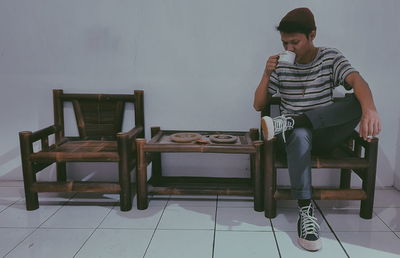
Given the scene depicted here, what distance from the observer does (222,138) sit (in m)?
2.28

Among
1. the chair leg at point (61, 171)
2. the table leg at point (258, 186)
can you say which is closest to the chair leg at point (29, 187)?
the chair leg at point (61, 171)

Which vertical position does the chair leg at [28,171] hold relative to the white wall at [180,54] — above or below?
below

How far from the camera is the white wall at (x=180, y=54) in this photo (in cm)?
245

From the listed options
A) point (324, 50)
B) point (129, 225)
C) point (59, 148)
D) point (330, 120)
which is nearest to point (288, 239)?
point (330, 120)

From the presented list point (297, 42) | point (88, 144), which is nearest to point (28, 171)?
point (88, 144)

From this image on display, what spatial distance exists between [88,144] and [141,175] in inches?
18.3

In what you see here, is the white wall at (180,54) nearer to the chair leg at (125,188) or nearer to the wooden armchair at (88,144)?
the wooden armchair at (88,144)

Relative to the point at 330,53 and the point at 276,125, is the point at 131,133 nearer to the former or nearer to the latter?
the point at 276,125

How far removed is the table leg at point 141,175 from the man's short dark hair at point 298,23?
3.33 feet

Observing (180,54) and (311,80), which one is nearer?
(311,80)

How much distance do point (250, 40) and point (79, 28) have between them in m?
1.17

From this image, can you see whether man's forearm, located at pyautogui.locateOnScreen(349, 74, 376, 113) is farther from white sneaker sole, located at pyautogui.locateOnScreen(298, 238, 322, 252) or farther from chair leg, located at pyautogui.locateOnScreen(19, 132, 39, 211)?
chair leg, located at pyautogui.locateOnScreen(19, 132, 39, 211)

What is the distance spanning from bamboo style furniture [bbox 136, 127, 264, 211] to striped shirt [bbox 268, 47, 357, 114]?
1.07 ft

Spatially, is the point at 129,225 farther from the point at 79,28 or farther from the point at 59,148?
the point at 79,28
